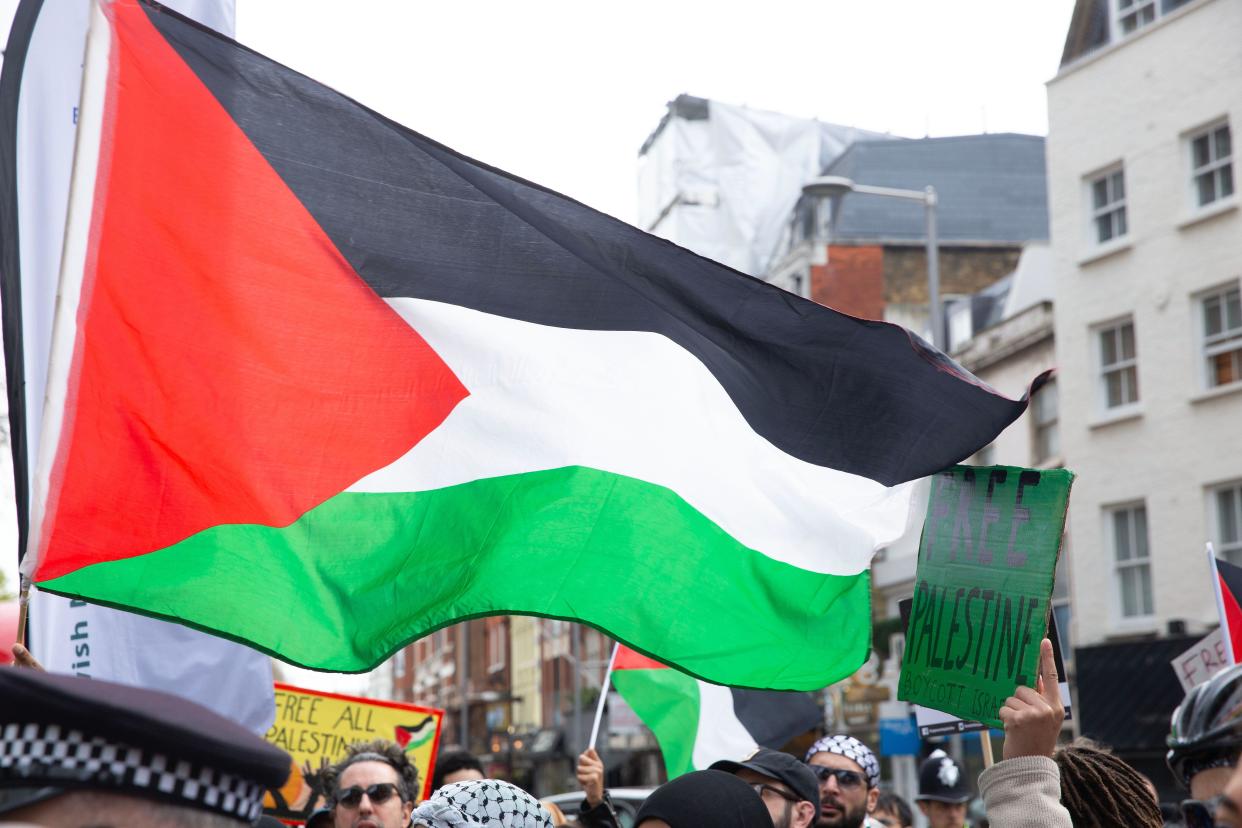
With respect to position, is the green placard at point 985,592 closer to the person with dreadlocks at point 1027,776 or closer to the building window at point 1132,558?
the person with dreadlocks at point 1027,776

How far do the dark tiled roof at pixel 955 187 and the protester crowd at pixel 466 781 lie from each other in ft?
127

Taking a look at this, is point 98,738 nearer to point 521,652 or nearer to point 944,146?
point 944,146

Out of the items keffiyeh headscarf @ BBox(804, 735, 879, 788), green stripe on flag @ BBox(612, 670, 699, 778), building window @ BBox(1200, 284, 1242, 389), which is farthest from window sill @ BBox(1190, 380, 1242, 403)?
keffiyeh headscarf @ BBox(804, 735, 879, 788)

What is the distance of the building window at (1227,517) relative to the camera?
2309 cm

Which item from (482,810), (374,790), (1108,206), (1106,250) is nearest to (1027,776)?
(482,810)

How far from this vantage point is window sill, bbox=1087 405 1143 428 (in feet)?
82.0

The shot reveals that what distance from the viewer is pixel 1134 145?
83.6ft

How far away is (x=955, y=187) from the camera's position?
152 feet

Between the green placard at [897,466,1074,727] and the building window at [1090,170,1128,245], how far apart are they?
23093 mm

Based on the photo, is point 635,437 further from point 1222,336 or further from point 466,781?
point 1222,336

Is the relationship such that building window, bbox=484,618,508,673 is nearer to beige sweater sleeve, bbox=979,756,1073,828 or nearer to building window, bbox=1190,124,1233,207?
building window, bbox=1190,124,1233,207

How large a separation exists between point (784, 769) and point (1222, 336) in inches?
797

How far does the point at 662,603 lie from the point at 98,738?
3.13m

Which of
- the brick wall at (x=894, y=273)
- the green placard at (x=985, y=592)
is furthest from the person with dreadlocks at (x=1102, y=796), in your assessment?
the brick wall at (x=894, y=273)
